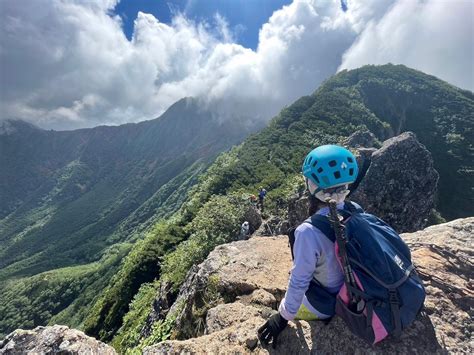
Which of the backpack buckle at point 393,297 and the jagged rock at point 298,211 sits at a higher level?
the backpack buckle at point 393,297

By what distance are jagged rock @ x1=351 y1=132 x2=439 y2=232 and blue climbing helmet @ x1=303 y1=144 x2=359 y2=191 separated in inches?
683

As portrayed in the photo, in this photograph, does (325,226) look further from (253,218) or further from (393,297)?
(253,218)

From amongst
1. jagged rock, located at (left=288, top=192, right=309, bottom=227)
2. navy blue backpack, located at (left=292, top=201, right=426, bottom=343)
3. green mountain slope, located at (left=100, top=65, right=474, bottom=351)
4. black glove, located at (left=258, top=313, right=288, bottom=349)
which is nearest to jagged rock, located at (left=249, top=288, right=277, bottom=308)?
black glove, located at (left=258, top=313, right=288, bottom=349)

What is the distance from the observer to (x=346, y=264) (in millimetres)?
3969

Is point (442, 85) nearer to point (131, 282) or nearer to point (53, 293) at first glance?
point (131, 282)

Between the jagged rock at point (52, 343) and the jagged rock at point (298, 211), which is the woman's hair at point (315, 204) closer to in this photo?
the jagged rock at point (52, 343)

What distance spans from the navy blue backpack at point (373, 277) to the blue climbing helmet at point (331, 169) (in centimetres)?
63

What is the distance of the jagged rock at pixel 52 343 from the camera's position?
5910mm

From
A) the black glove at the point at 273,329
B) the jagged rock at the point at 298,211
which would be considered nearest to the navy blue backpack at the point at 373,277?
the black glove at the point at 273,329

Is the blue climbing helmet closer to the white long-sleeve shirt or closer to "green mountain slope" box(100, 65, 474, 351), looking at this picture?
the white long-sleeve shirt

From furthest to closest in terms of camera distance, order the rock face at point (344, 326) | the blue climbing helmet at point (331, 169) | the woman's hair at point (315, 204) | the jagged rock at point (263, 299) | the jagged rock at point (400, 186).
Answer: the jagged rock at point (400, 186) < the jagged rock at point (263, 299) < the woman's hair at point (315, 204) < the rock face at point (344, 326) < the blue climbing helmet at point (331, 169)

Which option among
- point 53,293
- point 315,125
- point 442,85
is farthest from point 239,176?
point 53,293

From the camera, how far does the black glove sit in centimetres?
497

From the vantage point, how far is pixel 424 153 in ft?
79.6
